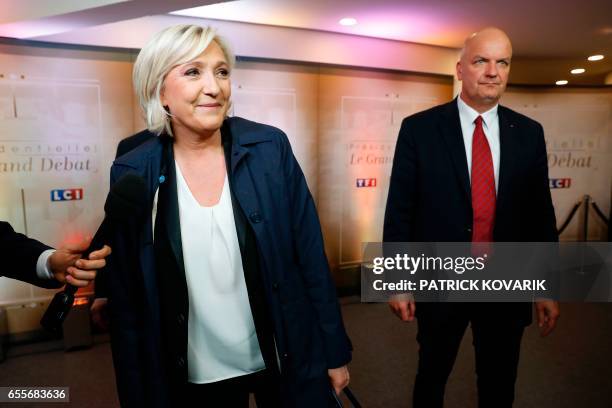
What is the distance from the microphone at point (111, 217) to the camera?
2.90ft

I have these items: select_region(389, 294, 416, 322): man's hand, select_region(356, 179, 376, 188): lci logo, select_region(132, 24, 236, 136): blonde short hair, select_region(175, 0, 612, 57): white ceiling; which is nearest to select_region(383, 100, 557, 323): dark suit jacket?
select_region(389, 294, 416, 322): man's hand

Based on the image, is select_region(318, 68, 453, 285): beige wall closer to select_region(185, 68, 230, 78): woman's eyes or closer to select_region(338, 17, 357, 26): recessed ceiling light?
select_region(338, 17, 357, 26): recessed ceiling light

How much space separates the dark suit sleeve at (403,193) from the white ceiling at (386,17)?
54.2 inches

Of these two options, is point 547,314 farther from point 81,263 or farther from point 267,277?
point 81,263

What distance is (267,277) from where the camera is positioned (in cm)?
128

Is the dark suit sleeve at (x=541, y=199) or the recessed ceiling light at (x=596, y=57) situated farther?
the recessed ceiling light at (x=596, y=57)

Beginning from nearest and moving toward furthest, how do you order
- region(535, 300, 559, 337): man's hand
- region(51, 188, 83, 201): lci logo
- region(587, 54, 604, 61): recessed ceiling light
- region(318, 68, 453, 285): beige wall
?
region(535, 300, 559, 337): man's hand < region(51, 188, 83, 201): lci logo < region(318, 68, 453, 285): beige wall < region(587, 54, 604, 61): recessed ceiling light

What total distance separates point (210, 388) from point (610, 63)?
6.69m

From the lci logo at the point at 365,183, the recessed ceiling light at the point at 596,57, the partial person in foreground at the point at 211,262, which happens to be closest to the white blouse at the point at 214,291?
the partial person in foreground at the point at 211,262

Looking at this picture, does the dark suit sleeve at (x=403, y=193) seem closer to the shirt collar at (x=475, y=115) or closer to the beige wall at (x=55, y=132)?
the shirt collar at (x=475, y=115)

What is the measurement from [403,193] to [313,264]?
758 millimetres

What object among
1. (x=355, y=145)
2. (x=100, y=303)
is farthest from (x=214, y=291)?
(x=355, y=145)

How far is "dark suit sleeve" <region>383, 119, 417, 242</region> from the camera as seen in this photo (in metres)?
1.98

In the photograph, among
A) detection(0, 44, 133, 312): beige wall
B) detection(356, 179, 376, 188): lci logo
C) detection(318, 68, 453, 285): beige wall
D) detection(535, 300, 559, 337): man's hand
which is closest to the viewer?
detection(535, 300, 559, 337): man's hand
